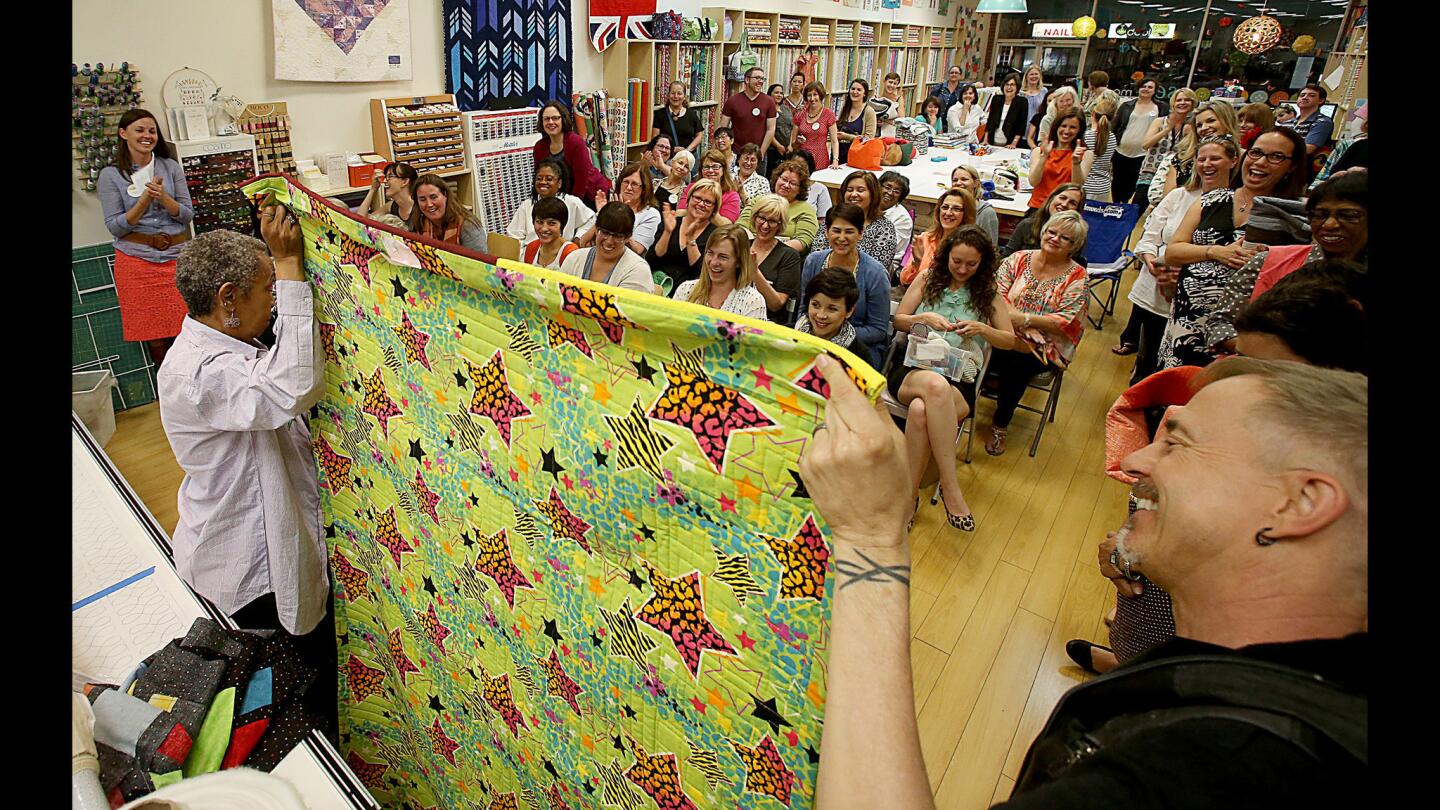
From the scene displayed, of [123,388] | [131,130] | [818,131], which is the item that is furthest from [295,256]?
[818,131]

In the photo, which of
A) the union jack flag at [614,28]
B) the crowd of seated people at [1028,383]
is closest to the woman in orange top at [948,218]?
the crowd of seated people at [1028,383]

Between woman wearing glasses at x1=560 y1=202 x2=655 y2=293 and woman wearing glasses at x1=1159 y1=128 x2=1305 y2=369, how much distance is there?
239cm

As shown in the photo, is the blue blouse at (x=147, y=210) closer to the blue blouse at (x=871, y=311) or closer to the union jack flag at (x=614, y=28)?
the blue blouse at (x=871, y=311)

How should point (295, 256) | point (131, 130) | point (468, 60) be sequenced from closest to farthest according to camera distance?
point (295, 256)
point (131, 130)
point (468, 60)

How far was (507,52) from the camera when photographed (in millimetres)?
5762

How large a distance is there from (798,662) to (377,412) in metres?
1.12

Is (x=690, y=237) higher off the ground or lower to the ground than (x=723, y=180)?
lower

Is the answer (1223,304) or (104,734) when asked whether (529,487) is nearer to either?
(104,734)

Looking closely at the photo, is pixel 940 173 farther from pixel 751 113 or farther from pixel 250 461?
pixel 250 461

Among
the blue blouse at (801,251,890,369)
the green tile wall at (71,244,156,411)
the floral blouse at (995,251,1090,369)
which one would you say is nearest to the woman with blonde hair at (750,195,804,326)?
the blue blouse at (801,251,890,369)

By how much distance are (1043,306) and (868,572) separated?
136 inches

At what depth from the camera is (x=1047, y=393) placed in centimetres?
480

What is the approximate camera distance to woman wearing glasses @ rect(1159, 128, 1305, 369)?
9.55 feet

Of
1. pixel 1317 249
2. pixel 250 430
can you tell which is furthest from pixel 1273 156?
pixel 250 430
